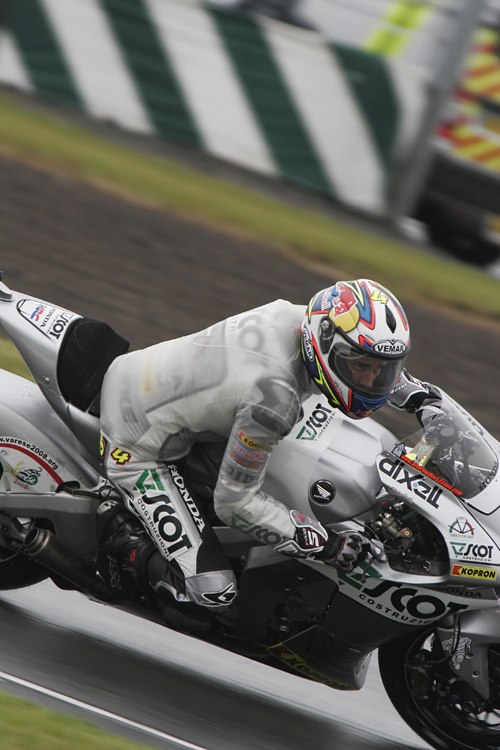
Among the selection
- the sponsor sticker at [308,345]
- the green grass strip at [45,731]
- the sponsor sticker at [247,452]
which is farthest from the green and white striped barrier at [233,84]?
the green grass strip at [45,731]

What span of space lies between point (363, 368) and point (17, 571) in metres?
1.96

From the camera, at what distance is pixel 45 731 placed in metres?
4.31

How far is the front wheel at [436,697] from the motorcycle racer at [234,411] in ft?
1.72

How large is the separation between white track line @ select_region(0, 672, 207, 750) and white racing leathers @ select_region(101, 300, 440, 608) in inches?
20.5

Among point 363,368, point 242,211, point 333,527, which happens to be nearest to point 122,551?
point 333,527

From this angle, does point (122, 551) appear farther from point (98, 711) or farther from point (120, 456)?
point (98, 711)

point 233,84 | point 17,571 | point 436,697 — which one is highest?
point 436,697

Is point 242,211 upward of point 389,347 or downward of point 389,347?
downward

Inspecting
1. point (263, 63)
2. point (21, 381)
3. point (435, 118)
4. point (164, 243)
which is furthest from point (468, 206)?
point (21, 381)

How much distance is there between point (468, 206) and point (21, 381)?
8.54 metres

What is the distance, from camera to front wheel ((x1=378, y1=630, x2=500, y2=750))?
4973 millimetres

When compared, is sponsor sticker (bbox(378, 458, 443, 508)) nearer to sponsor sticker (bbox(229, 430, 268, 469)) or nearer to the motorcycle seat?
sponsor sticker (bbox(229, 430, 268, 469))

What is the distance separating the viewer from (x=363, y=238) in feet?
42.7

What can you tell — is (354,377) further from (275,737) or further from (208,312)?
(208,312)
